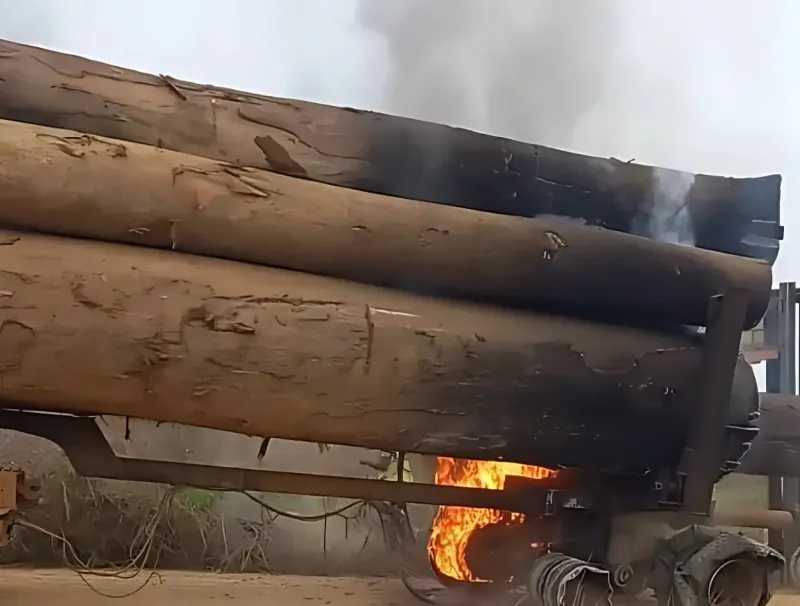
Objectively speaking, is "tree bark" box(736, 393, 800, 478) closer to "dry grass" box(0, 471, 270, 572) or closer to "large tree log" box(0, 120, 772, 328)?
"large tree log" box(0, 120, 772, 328)


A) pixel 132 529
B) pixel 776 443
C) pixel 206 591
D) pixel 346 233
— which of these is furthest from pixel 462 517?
pixel 132 529

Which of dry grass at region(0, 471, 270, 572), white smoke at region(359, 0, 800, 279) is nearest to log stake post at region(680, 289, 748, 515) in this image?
white smoke at region(359, 0, 800, 279)

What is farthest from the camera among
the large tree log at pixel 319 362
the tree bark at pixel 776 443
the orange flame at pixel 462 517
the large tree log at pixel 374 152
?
the tree bark at pixel 776 443

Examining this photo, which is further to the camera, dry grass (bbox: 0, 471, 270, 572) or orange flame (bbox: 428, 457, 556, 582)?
dry grass (bbox: 0, 471, 270, 572)

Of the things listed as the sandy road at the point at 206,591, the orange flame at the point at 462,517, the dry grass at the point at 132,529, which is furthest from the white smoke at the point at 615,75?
the dry grass at the point at 132,529

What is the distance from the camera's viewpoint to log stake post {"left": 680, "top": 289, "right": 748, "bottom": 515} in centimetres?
236

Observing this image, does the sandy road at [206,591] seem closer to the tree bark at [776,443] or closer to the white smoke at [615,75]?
the tree bark at [776,443]

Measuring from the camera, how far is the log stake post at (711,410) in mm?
2359

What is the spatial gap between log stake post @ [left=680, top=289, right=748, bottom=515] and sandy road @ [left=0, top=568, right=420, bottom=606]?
84 centimetres

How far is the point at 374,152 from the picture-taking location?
2.27 m

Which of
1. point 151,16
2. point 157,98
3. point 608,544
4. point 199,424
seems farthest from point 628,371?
point 151,16

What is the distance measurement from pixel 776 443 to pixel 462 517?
1183mm

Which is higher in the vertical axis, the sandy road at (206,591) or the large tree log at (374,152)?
the large tree log at (374,152)

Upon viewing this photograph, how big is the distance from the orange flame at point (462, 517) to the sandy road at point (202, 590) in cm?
15
